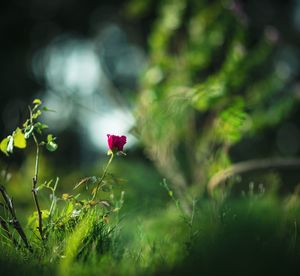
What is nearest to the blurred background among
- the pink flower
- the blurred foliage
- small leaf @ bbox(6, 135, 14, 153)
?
Answer: the blurred foliage

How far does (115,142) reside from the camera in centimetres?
132

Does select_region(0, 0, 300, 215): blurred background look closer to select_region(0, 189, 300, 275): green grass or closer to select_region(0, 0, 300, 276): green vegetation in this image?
select_region(0, 0, 300, 276): green vegetation

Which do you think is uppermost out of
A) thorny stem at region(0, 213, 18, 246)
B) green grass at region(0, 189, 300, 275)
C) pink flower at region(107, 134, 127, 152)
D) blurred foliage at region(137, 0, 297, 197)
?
blurred foliage at region(137, 0, 297, 197)

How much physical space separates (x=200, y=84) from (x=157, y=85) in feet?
2.40

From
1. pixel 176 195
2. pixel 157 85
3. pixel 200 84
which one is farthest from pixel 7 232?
pixel 157 85

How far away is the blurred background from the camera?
2801mm

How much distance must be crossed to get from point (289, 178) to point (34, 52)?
186 inches

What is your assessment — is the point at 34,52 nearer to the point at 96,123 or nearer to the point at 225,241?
the point at 96,123

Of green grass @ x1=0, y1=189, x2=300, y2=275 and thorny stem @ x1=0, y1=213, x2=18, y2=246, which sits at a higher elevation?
thorny stem @ x1=0, y1=213, x2=18, y2=246

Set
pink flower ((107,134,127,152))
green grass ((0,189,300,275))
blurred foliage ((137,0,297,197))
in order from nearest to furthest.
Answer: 1. green grass ((0,189,300,275))
2. pink flower ((107,134,127,152))
3. blurred foliage ((137,0,297,197))

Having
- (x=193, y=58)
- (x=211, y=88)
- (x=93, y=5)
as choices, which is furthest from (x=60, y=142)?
(x=211, y=88)

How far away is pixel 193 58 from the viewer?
10.9ft

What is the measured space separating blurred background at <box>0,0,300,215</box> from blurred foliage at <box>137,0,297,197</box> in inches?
0.4

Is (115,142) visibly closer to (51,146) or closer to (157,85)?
(51,146)
